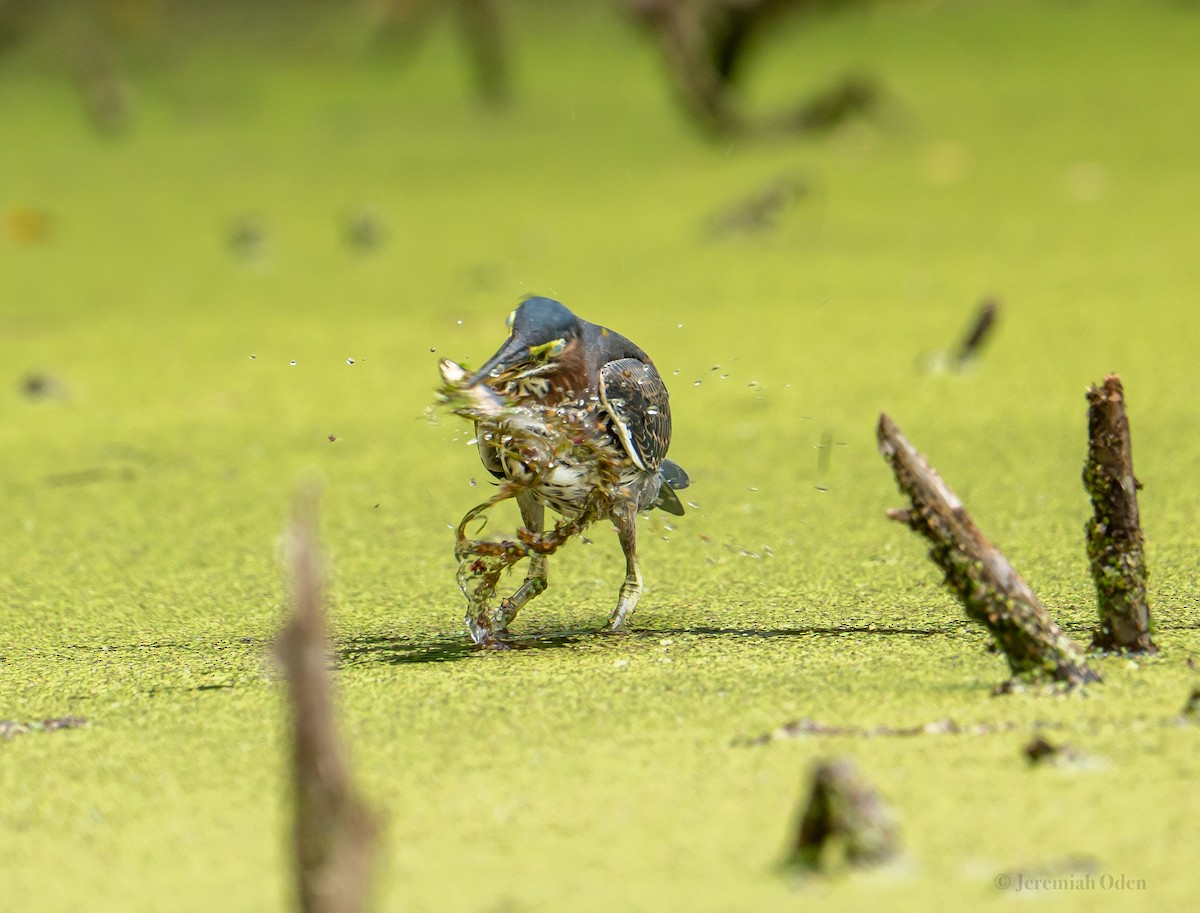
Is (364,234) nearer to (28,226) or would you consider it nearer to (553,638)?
(28,226)

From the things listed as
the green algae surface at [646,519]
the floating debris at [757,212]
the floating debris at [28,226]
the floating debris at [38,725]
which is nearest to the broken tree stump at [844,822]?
the green algae surface at [646,519]

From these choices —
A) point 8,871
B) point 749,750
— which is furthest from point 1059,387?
point 8,871

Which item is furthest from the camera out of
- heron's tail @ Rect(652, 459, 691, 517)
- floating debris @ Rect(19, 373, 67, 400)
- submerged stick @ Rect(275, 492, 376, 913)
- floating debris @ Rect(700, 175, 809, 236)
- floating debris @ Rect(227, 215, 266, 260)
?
floating debris @ Rect(227, 215, 266, 260)

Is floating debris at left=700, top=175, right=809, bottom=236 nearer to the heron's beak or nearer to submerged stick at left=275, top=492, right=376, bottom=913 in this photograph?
the heron's beak

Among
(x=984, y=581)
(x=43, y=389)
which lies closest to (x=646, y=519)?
(x=984, y=581)

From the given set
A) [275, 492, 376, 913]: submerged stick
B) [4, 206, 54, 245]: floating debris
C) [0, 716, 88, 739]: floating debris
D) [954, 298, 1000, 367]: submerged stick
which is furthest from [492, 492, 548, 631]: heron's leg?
[4, 206, 54, 245]: floating debris

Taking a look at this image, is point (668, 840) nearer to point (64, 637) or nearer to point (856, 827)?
point (856, 827)

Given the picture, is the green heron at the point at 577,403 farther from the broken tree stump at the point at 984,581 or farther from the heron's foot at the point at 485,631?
the broken tree stump at the point at 984,581
